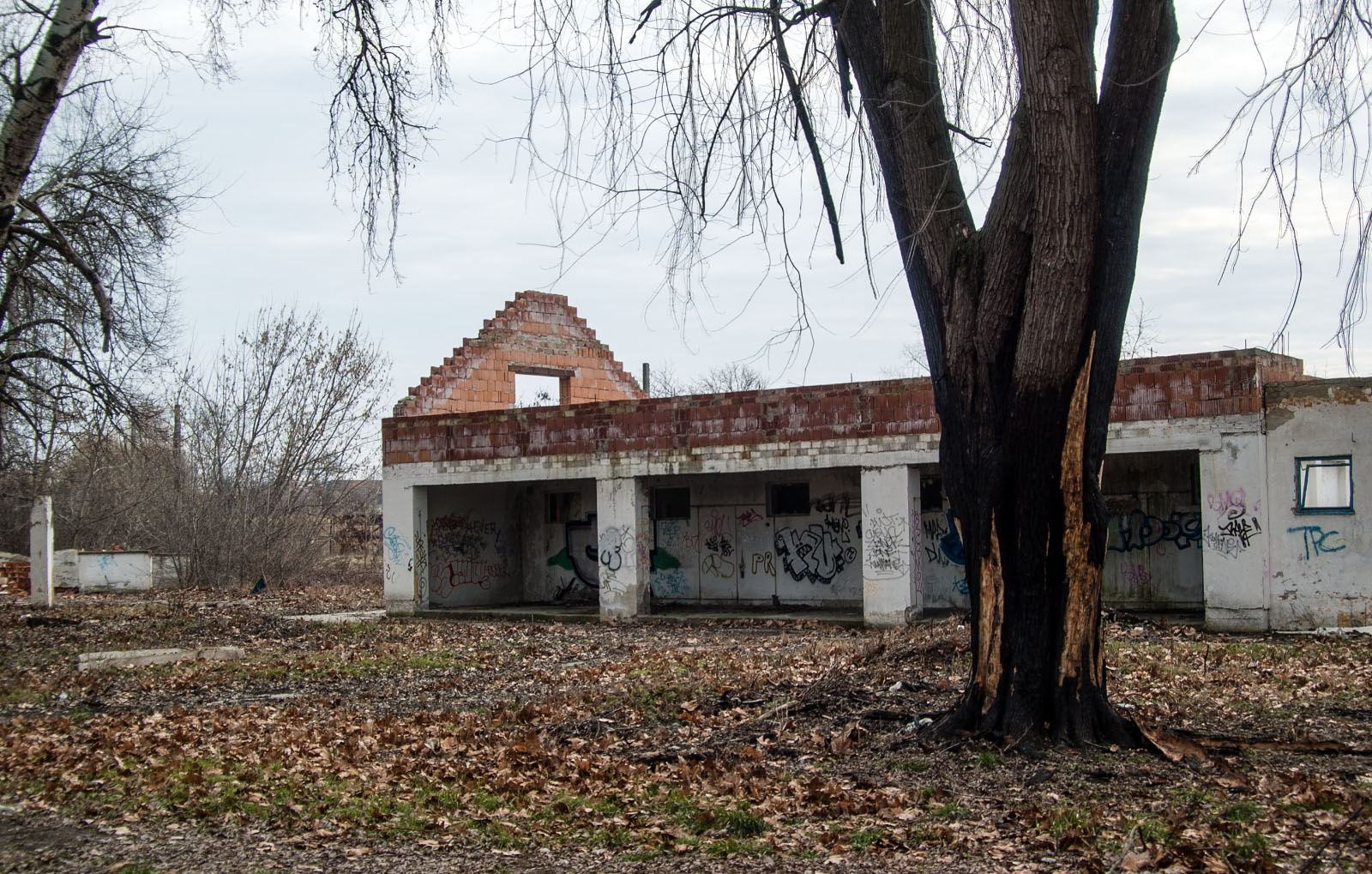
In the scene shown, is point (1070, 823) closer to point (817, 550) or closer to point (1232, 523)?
point (1232, 523)

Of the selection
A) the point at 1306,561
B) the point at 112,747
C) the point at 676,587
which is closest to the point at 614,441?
the point at 676,587

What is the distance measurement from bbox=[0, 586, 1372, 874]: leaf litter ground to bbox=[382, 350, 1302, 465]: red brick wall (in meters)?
4.58

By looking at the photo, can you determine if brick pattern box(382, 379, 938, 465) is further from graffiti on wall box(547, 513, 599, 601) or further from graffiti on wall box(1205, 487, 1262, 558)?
graffiti on wall box(1205, 487, 1262, 558)

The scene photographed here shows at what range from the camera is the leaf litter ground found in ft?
18.3

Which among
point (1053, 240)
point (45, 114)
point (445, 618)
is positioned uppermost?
point (45, 114)

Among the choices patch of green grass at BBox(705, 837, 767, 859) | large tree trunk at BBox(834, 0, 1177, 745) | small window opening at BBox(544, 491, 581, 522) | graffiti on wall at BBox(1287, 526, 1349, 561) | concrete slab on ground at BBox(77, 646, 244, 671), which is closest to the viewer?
patch of green grass at BBox(705, 837, 767, 859)

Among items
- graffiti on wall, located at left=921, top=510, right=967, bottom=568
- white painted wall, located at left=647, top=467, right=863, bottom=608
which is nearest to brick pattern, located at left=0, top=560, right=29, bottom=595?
white painted wall, located at left=647, top=467, right=863, bottom=608

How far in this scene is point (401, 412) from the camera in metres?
25.9

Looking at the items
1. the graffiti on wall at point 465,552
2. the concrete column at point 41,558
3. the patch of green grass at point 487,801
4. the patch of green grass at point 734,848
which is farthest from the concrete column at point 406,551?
the patch of green grass at point 734,848

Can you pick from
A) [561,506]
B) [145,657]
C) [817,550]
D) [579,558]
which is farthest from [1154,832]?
[561,506]

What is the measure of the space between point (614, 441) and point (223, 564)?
17.1 m

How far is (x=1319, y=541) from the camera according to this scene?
53.5 ft

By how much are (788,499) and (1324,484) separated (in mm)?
10326

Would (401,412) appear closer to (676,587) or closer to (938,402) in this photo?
(676,587)
